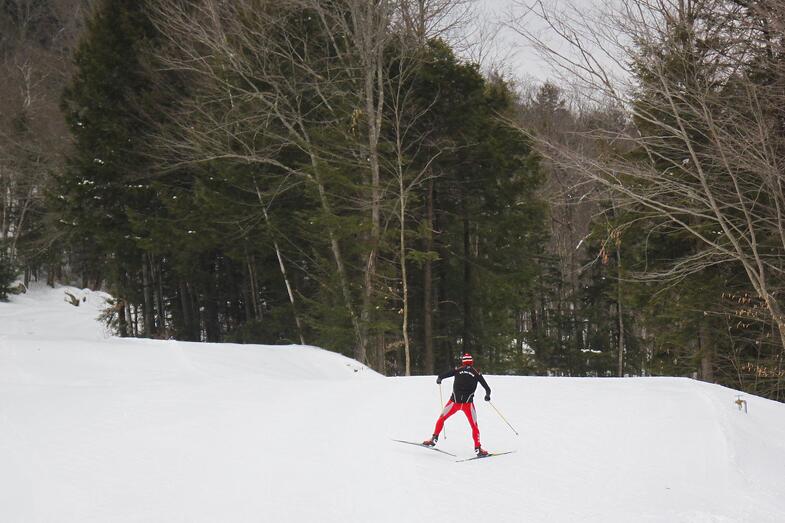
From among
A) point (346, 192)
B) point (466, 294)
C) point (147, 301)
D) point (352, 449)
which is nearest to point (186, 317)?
point (147, 301)

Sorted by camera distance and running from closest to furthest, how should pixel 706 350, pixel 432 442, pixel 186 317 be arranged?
1. pixel 432 442
2. pixel 706 350
3. pixel 186 317

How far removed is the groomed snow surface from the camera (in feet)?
22.9

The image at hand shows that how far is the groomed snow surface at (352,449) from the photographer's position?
6969 mm

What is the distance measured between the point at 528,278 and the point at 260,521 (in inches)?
671

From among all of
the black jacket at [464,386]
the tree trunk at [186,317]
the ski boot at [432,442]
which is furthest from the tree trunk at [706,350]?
the tree trunk at [186,317]

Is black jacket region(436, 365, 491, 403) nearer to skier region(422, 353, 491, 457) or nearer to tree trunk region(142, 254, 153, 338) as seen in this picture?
skier region(422, 353, 491, 457)

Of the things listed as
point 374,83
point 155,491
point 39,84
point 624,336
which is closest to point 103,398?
point 155,491

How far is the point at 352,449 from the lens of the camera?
9.09 metres

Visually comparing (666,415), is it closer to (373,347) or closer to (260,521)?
(260,521)

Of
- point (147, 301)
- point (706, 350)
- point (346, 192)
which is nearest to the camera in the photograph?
point (706, 350)

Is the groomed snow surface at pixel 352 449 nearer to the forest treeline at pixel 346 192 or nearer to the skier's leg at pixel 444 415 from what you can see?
the skier's leg at pixel 444 415

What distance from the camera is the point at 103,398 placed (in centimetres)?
1134

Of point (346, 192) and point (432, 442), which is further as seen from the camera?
point (346, 192)

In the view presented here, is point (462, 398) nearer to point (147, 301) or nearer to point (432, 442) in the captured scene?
point (432, 442)
